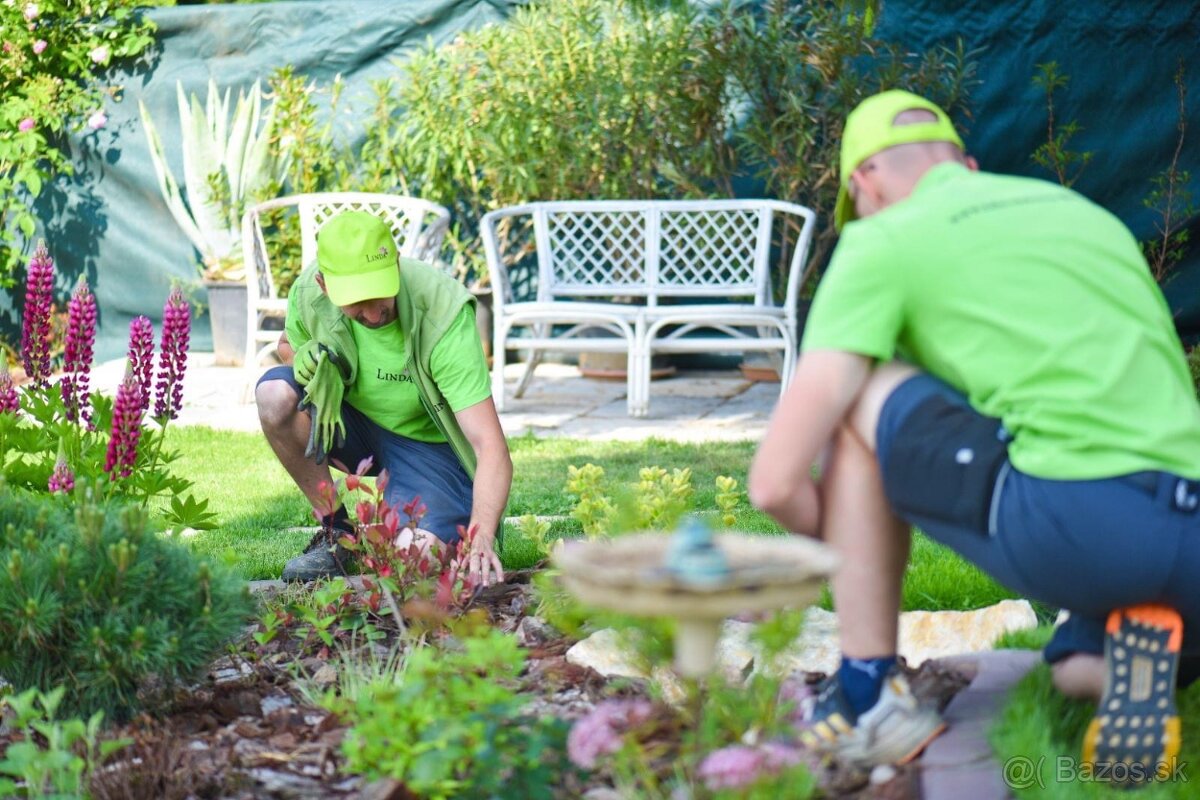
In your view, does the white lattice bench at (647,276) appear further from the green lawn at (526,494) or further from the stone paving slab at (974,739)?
the stone paving slab at (974,739)

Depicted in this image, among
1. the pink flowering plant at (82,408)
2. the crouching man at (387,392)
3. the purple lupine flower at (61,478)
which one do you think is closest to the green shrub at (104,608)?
the purple lupine flower at (61,478)

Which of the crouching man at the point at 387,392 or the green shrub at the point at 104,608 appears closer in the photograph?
the green shrub at the point at 104,608

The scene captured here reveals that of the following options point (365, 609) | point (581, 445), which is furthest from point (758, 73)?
point (365, 609)

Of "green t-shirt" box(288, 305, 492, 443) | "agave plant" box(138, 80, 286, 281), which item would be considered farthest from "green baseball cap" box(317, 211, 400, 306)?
"agave plant" box(138, 80, 286, 281)

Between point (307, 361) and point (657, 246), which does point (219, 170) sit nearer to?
point (657, 246)

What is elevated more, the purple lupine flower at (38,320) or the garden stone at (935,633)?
the purple lupine flower at (38,320)

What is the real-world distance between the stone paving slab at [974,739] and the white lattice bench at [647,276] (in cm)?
403

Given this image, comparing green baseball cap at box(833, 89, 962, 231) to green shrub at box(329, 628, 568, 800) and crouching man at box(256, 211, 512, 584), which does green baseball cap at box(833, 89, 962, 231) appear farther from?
crouching man at box(256, 211, 512, 584)

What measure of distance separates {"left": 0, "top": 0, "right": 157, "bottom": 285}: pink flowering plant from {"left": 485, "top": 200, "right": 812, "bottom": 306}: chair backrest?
2.99 metres

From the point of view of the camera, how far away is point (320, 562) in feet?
12.4

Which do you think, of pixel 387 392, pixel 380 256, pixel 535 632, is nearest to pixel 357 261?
pixel 380 256

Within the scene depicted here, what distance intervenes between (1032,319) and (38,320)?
7.46 ft

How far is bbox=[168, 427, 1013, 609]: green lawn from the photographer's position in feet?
11.2

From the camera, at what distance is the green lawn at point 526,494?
11.2 feet
